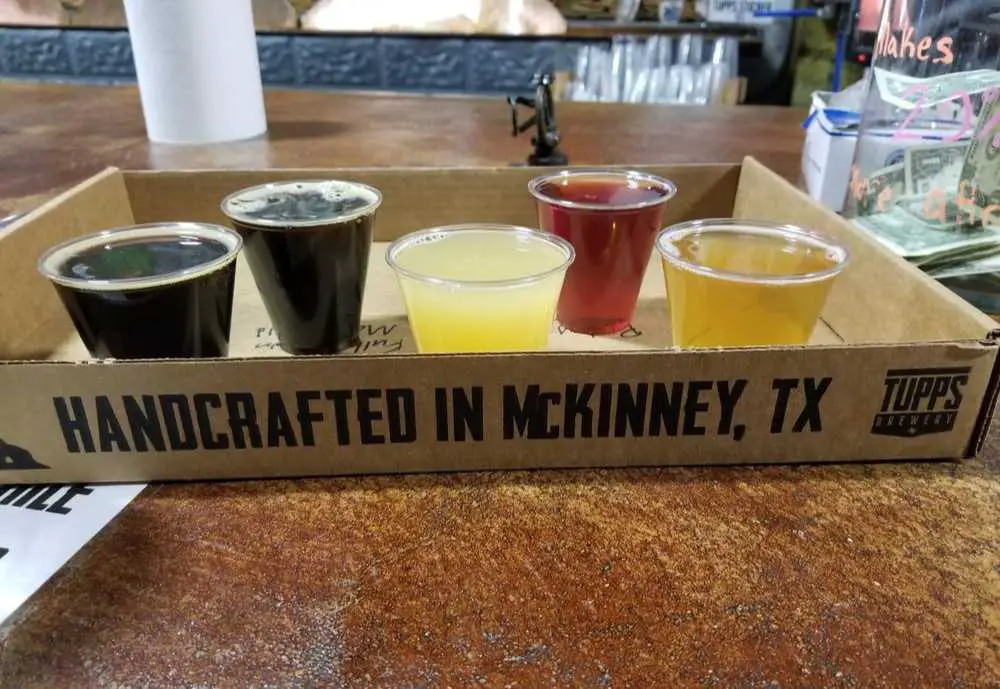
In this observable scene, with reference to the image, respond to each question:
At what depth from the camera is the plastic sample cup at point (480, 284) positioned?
79 cm

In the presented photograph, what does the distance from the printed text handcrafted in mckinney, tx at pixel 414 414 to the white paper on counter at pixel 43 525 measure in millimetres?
41

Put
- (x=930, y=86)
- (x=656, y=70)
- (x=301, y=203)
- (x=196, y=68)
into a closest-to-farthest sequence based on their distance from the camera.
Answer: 1. (x=301, y=203)
2. (x=930, y=86)
3. (x=196, y=68)
4. (x=656, y=70)

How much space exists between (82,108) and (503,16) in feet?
7.33

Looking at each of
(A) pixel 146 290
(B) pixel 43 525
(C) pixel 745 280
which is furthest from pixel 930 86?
(B) pixel 43 525

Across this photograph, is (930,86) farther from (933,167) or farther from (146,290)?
(146,290)

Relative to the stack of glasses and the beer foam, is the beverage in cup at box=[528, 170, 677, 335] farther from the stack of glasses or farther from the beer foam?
the stack of glasses

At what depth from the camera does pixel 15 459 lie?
0.67 m

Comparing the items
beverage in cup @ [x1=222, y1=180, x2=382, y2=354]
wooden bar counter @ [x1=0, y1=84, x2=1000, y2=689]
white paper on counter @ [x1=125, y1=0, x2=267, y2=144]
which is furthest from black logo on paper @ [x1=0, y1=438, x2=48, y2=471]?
white paper on counter @ [x1=125, y1=0, x2=267, y2=144]

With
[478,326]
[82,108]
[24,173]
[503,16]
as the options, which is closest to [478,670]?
[478,326]

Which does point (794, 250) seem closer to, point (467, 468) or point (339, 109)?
point (467, 468)

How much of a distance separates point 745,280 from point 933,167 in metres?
0.53

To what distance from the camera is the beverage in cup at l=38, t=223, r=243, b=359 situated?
732 millimetres

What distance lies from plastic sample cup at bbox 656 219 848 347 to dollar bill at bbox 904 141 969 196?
33cm

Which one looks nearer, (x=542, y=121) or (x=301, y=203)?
(x=301, y=203)
